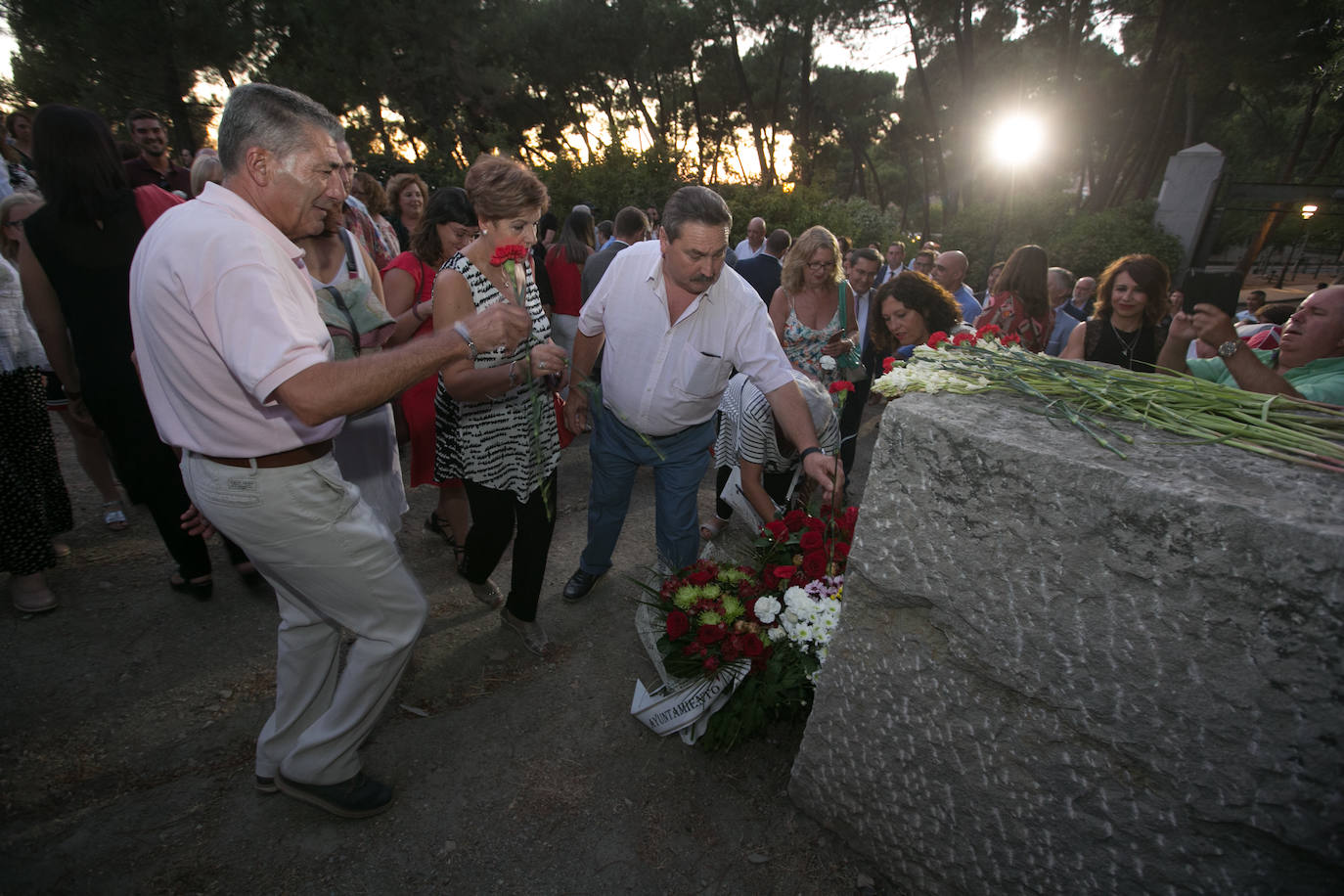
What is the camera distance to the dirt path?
2.02 m

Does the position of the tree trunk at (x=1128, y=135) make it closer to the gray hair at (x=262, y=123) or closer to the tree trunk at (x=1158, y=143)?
the tree trunk at (x=1158, y=143)

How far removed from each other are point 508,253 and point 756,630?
171 cm

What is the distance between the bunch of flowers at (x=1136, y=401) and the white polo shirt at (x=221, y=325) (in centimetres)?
158

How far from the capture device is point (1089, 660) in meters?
1.45

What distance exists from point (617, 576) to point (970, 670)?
2359mm

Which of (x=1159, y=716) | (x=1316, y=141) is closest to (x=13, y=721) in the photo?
(x=1159, y=716)

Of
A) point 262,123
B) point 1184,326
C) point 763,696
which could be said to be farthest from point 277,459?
point 1184,326

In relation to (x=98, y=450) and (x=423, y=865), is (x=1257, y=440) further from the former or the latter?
(x=98, y=450)

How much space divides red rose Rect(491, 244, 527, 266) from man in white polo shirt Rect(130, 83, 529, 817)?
1.78 ft

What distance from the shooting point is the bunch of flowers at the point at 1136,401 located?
1449mm

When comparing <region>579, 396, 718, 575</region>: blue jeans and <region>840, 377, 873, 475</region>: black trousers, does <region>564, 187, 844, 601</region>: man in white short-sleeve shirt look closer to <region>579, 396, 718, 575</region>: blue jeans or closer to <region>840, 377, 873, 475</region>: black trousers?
<region>579, 396, 718, 575</region>: blue jeans

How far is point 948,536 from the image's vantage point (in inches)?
63.1

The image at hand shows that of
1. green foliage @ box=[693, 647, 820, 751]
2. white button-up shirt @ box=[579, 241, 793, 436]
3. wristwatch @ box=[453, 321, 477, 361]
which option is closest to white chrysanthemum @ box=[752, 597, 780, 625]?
green foliage @ box=[693, 647, 820, 751]

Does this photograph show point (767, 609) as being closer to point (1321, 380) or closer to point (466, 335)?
point (466, 335)
